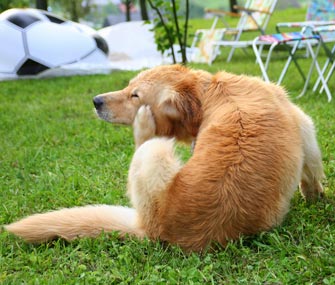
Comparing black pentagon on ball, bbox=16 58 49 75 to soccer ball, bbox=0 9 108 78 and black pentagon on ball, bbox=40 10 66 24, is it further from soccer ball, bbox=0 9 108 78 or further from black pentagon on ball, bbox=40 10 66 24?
black pentagon on ball, bbox=40 10 66 24

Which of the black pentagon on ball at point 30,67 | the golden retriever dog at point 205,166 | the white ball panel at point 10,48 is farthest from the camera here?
the black pentagon on ball at point 30,67

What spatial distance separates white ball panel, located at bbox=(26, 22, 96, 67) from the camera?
9445 millimetres

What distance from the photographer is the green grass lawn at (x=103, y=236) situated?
2.56m

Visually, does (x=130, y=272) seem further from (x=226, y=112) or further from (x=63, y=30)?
(x=63, y=30)

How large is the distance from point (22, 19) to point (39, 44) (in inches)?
29.0

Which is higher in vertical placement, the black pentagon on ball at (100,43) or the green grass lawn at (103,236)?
the green grass lawn at (103,236)

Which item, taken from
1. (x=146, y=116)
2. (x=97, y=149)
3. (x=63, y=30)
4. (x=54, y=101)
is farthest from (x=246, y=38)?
(x=146, y=116)

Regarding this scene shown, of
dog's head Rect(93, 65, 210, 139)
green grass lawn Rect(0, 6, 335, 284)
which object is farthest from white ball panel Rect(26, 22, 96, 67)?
dog's head Rect(93, 65, 210, 139)

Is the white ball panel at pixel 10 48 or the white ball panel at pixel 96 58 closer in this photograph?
the white ball panel at pixel 10 48

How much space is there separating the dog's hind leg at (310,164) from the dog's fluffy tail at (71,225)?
108cm

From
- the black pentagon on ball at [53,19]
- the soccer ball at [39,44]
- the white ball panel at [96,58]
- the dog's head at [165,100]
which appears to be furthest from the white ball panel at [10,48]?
the dog's head at [165,100]

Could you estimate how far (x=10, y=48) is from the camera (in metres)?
9.39

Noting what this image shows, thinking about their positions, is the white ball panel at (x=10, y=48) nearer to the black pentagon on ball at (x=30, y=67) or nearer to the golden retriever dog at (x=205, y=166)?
the black pentagon on ball at (x=30, y=67)

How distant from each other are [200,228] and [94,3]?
23962 mm
